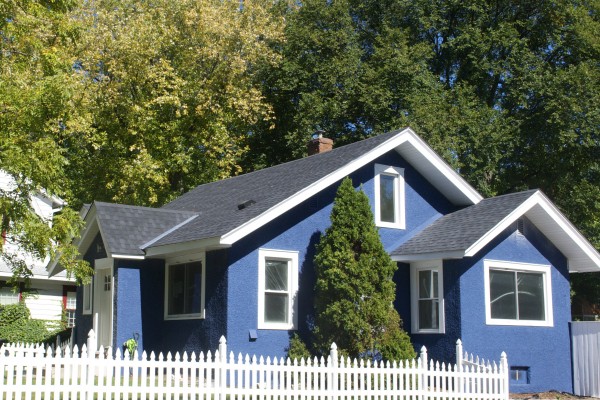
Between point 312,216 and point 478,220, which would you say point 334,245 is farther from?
point 478,220

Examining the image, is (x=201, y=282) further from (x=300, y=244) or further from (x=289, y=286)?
(x=300, y=244)

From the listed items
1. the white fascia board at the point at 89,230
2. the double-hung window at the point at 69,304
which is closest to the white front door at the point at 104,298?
the white fascia board at the point at 89,230

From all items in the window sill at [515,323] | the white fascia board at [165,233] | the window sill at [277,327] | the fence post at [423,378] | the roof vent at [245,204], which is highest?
the roof vent at [245,204]

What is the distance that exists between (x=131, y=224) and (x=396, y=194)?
6.78m

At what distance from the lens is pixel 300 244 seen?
741 inches

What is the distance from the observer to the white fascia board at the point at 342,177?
17.1m

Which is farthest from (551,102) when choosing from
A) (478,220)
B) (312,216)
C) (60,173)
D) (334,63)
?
(60,173)

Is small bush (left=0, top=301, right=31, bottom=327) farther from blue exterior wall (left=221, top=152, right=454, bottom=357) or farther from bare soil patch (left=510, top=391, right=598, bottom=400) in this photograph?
bare soil patch (left=510, top=391, right=598, bottom=400)

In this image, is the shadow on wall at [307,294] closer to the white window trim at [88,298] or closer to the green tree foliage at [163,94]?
the white window trim at [88,298]

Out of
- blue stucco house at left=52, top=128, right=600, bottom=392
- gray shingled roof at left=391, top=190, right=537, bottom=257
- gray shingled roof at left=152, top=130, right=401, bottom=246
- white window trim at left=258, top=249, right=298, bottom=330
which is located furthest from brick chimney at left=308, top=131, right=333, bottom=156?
white window trim at left=258, top=249, right=298, bottom=330

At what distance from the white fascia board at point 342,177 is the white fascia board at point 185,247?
1.65ft

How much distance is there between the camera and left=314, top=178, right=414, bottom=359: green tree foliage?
17.4 m

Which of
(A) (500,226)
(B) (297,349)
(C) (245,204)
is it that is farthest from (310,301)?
(A) (500,226)

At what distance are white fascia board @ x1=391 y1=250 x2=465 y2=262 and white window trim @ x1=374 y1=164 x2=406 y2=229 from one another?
46.2 inches
